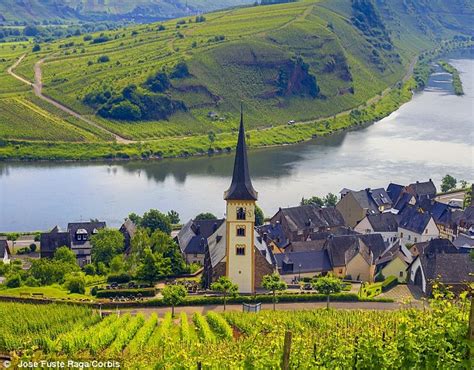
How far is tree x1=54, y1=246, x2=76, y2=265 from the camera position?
50016 mm

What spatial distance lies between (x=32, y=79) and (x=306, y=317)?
9367cm

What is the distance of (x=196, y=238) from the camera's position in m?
51.9

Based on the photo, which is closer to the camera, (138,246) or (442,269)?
(442,269)

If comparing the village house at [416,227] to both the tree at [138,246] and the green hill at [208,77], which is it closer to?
the tree at [138,246]

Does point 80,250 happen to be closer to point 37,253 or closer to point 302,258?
→ point 37,253

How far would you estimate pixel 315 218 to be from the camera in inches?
2287

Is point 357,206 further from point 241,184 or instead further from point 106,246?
point 241,184

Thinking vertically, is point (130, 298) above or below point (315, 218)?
below

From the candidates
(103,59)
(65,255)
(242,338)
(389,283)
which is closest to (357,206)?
(389,283)

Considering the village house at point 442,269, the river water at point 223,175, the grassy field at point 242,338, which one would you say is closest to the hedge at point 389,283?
the village house at point 442,269

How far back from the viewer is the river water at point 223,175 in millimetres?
69938

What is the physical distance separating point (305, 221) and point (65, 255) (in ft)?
56.6

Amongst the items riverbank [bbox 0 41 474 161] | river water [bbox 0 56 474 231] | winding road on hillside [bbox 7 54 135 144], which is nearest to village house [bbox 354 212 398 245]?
river water [bbox 0 56 474 231]

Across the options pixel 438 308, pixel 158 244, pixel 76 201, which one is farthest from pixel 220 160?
pixel 438 308
